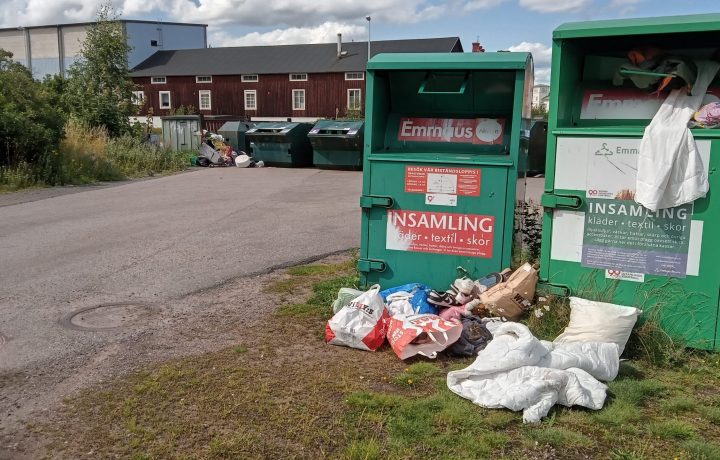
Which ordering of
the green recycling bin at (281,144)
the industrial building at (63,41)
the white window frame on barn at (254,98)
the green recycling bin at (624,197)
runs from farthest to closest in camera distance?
the industrial building at (63,41) → the white window frame on barn at (254,98) → the green recycling bin at (281,144) → the green recycling bin at (624,197)

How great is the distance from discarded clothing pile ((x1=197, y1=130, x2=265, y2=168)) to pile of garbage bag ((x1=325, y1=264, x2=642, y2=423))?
16.7 metres

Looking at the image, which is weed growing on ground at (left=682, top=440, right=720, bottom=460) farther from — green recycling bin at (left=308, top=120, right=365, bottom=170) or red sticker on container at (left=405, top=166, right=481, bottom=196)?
green recycling bin at (left=308, top=120, right=365, bottom=170)

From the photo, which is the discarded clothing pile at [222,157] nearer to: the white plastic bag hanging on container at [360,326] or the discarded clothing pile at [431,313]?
the discarded clothing pile at [431,313]

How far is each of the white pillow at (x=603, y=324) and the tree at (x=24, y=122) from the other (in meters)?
13.3

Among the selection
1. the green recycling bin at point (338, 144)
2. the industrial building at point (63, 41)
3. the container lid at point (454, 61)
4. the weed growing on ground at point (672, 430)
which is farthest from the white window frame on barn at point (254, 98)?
the weed growing on ground at point (672, 430)

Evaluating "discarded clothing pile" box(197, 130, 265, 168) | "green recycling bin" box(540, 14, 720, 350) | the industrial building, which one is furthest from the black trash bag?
the industrial building

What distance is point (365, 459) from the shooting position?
2.90 meters

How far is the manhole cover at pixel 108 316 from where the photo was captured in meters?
4.93

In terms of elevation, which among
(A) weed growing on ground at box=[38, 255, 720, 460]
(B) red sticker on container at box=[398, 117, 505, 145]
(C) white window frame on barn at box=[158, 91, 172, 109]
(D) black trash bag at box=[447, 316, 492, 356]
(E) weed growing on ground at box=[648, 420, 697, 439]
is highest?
(C) white window frame on barn at box=[158, 91, 172, 109]

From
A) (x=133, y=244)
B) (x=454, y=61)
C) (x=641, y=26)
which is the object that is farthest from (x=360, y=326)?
(x=133, y=244)

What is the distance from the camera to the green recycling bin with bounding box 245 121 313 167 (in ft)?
66.9

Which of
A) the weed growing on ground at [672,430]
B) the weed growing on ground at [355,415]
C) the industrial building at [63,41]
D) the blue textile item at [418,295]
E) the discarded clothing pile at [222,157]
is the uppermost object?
the industrial building at [63,41]

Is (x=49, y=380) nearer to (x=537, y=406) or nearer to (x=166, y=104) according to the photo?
(x=537, y=406)

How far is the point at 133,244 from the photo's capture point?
26.3 feet
